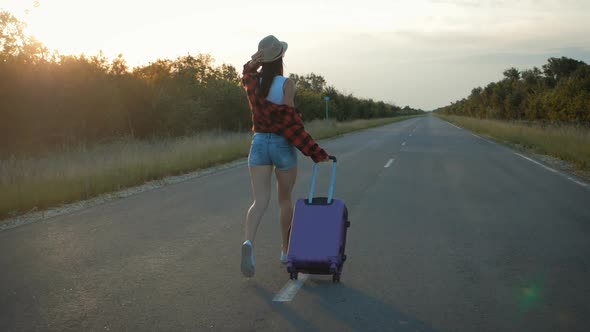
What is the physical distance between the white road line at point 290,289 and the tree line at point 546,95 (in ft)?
79.1

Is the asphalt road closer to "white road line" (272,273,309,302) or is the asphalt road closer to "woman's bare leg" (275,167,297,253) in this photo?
"white road line" (272,273,309,302)

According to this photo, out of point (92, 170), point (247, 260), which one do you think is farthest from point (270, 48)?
point (92, 170)

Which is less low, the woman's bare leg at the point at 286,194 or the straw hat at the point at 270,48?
the straw hat at the point at 270,48

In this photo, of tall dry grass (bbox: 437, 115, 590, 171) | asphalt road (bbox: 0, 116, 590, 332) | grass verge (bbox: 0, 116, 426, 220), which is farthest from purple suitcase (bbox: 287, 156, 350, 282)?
tall dry grass (bbox: 437, 115, 590, 171)

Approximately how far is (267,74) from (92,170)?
28.5 feet

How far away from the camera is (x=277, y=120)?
3736 mm

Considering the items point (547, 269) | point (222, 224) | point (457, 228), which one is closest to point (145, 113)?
point (222, 224)

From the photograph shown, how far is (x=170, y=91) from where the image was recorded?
22594 mm

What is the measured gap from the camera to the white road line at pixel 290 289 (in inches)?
144

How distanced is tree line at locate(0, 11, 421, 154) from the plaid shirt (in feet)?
42.7

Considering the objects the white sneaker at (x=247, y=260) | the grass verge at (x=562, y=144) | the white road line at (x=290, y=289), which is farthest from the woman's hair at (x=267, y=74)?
the grass verge at (x=562, y=144)

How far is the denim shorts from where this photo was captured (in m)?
3.79

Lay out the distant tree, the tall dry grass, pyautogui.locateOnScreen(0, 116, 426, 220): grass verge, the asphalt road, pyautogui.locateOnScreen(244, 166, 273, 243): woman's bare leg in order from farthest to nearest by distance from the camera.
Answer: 1. the distant tree
2. the tall dry grass
3. pyautogui.locateOnScreen(0, 116, 426, 220): grass verge
4. pyautogui.locateOnScreen(244, 166, 273, 243): woman's bare leg
5. the asphalt road

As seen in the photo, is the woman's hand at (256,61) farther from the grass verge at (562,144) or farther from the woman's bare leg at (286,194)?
the grass verge at (562,144)
